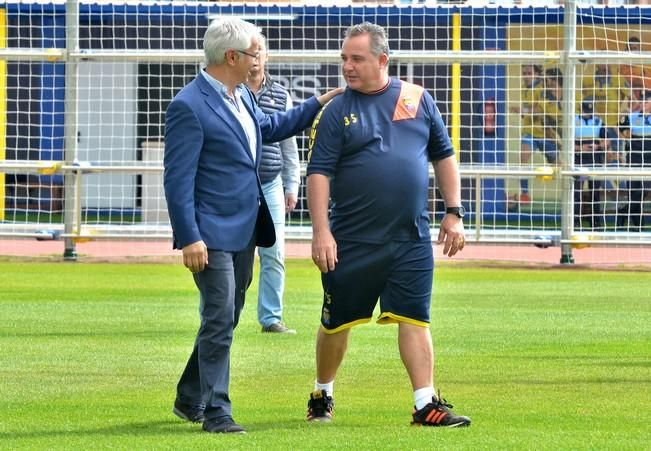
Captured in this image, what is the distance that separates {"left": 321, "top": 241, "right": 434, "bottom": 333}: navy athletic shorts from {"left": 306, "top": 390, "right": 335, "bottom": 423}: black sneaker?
1.24 ft

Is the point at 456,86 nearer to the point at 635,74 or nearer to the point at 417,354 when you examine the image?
the point at 635,74

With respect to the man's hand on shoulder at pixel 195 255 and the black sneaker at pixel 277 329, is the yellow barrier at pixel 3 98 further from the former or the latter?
the man's hand on shoulder at pixel 195 255

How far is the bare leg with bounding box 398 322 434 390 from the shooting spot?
24.6 ft

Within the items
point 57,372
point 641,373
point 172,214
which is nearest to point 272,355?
point 57,372

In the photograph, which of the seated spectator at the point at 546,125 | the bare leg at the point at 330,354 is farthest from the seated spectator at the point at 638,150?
the bare leg at the point at 330,354

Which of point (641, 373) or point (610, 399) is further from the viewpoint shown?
point (641, 373)

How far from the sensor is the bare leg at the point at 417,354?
296 inches

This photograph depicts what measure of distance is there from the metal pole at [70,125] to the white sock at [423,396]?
38.7 ft

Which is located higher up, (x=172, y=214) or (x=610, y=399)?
(x=172, y=214)

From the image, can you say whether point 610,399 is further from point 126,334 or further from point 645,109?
point 645,109

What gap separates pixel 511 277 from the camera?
17203mm

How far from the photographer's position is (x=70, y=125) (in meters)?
19.3

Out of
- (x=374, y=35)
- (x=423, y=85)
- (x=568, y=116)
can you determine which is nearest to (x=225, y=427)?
(x=374, y=35)

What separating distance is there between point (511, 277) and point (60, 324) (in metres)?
6.39
